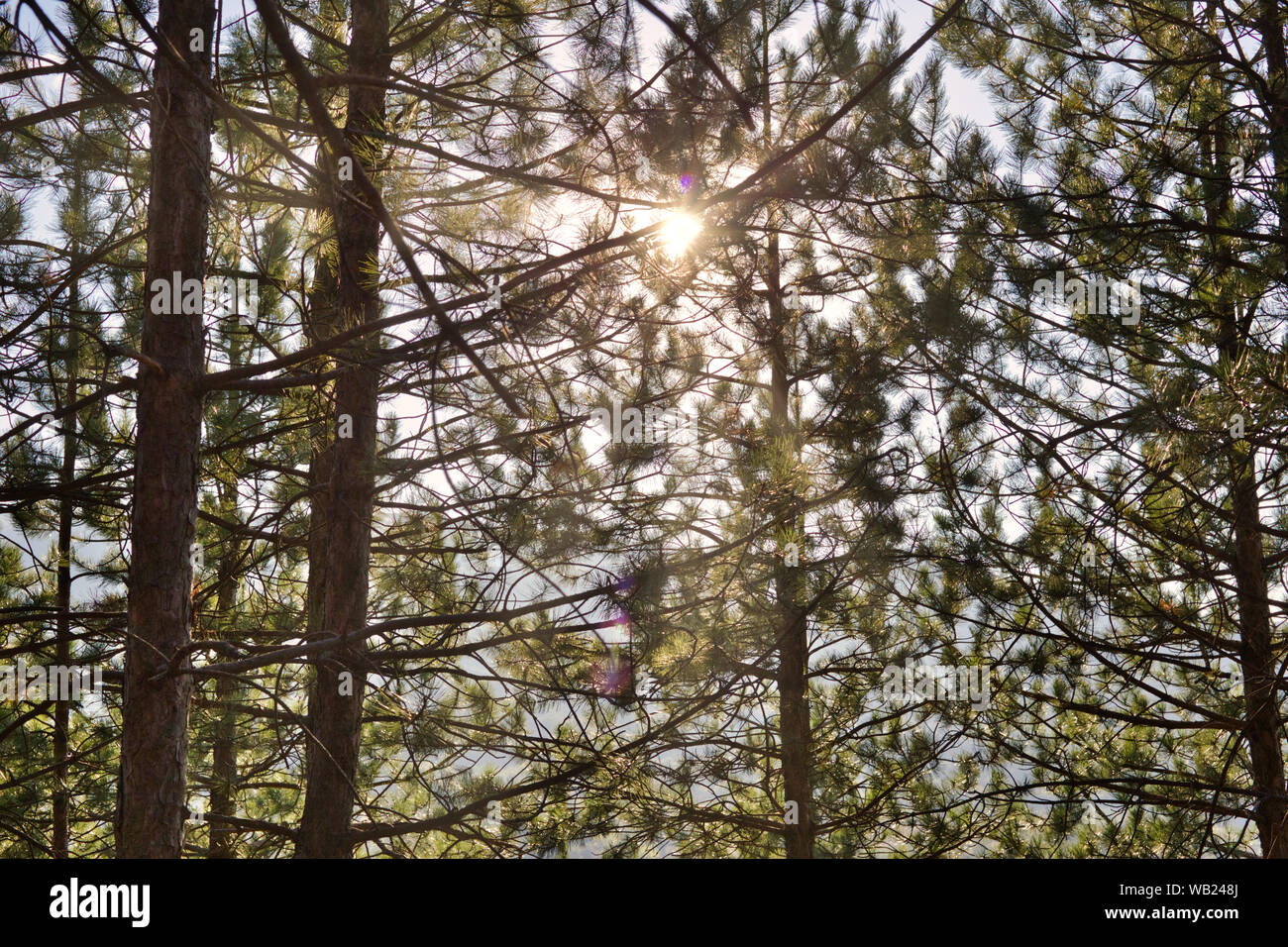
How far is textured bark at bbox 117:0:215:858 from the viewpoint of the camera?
3.10 meters

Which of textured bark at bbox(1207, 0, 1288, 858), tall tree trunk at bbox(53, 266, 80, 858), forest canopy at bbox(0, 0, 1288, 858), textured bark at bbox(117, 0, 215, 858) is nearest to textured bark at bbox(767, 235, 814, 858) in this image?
forest canopy at bbox(0, 0, 1288, 858)

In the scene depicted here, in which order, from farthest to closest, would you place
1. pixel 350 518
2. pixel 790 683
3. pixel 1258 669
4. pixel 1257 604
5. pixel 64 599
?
pixel 64 599 → pixel 790 683 → pixel 1257 604 → pixel 1258 669 → pixel 350 518

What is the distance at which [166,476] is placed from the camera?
328cm

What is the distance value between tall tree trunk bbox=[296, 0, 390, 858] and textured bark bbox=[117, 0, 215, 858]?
3.07ft

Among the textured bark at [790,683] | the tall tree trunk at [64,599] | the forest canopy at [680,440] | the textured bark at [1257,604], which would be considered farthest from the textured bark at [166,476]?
the textured bark at [1257,604]

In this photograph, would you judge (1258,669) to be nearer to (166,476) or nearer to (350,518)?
(350,518)

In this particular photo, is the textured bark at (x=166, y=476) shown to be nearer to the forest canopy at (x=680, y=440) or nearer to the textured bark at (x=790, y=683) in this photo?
the forest canopy at (x=680, y=440)

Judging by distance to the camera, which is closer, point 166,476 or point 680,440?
point 166,476

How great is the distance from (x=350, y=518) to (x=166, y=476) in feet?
4.54

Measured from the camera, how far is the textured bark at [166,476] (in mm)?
3102

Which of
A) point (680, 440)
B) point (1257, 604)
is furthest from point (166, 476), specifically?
point (1257, 604)

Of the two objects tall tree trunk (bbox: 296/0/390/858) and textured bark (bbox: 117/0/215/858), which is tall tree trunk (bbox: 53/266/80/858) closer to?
tall tree trunk (bbox: 296/0/390/858)

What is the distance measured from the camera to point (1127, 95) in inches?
212
